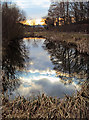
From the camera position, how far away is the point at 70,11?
43781 millimetres

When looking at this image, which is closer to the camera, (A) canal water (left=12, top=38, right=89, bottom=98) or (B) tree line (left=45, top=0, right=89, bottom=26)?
(A) canal water (left=12, top=38, right=89, bottom=98)

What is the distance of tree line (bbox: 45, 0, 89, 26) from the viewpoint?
36.9 m

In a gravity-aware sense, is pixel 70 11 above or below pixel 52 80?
above

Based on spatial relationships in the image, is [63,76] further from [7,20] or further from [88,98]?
[7,20]

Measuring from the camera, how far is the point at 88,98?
5070 millimetres

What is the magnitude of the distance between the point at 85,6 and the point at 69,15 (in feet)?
25.1

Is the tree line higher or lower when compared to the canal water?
higher

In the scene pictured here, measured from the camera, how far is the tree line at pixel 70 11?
36.9 metres

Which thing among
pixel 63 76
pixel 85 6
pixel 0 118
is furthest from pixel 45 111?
pixel 85 6

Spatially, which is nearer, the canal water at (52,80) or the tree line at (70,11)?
the canal water at (52,80)

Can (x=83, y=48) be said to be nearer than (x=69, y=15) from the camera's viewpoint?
Yes

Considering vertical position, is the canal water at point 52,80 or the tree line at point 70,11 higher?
the tree line at point 70,11

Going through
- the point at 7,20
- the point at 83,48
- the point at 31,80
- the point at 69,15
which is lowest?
the point at 31,80

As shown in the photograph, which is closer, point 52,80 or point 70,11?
point 52,80
